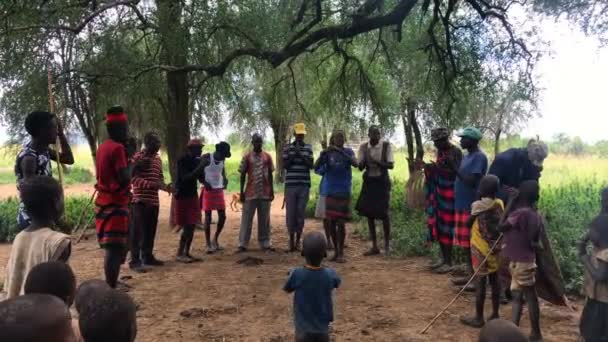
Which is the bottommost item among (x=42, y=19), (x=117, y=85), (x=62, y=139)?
(x=62, y=139)

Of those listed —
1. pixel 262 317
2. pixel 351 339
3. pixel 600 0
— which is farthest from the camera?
pixel 600 0

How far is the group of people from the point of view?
2.16 m

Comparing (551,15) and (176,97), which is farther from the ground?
(551,15)

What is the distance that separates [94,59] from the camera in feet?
27.7

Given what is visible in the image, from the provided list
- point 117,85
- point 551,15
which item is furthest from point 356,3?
point 117,85

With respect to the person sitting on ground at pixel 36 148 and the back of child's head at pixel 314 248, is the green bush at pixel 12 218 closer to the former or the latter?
the person sitting on ground at pixel 36 148

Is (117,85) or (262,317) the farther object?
(117,85)

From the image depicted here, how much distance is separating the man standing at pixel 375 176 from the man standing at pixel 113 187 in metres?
3.46

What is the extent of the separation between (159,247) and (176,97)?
3106 mm

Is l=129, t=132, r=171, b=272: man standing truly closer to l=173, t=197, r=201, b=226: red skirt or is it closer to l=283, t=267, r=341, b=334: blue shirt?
l=173, t=197, r=201, b=226: red skirt

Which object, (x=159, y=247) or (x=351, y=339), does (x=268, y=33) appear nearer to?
(x=159, y=247)

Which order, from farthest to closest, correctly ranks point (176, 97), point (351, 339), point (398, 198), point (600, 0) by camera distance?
point (398, 198)
point (176, 97)
point (600, 0)
point (351, 339)

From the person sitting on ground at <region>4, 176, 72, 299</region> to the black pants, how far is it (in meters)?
3.70

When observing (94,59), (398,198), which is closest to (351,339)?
(94,59)
